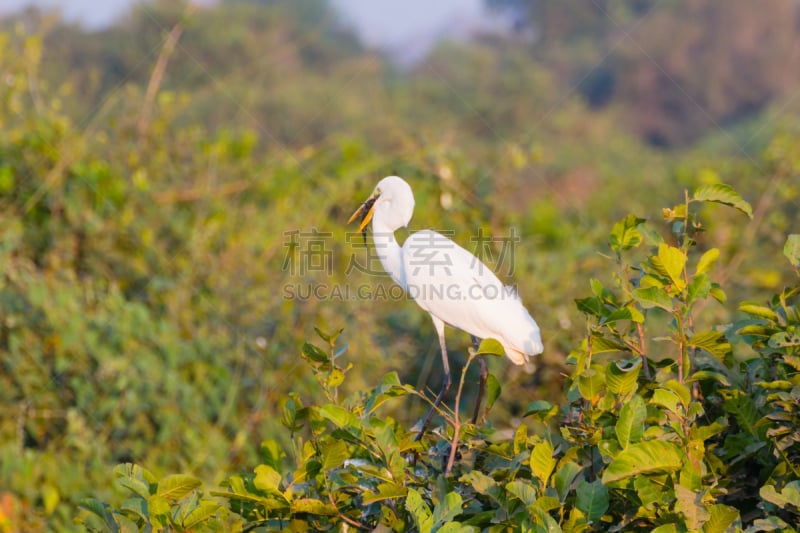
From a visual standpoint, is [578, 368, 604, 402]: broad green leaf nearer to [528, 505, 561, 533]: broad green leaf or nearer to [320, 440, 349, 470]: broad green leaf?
[528, 505, 561, 533]: broad green leaf

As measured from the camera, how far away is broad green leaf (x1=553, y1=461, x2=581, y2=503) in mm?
1771

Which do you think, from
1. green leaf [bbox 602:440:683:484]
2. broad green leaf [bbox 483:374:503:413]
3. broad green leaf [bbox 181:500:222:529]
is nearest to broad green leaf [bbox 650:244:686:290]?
green leaf [bbox 602:440:683:484]

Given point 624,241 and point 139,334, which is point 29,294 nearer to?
point 139,334

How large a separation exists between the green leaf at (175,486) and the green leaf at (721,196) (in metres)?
1.23

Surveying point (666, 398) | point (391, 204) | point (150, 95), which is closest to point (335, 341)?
point (391, 204)

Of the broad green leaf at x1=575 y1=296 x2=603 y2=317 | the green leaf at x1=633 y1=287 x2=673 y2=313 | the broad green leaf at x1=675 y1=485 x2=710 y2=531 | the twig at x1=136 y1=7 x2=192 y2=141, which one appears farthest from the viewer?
the twig at x1=136 y1=7 x2=192 y2=141

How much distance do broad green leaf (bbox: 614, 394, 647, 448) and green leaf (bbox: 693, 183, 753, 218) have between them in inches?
18.3

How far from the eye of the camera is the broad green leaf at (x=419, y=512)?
171 cm

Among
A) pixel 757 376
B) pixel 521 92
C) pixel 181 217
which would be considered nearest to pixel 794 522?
pixel 757 376

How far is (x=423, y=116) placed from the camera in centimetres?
1939

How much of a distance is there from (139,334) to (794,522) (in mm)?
3308

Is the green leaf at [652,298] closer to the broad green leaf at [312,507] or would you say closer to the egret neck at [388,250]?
the broad green leaf at [312,507]

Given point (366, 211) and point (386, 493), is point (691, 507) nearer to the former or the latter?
point (386, 493)

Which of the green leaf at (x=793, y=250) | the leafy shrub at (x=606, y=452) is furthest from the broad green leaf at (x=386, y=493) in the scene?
the green leaf at (x=793, y=250)
